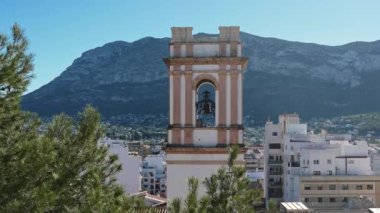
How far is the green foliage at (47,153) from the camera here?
7.27 m

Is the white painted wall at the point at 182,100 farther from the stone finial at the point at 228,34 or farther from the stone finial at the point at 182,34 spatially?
the stone finial at the point at 228,34

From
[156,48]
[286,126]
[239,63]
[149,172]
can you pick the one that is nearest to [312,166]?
[286,126]

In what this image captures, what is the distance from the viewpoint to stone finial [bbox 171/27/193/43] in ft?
48.2

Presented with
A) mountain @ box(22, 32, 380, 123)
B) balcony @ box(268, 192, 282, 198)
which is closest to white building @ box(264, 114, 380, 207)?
balcony @ box(268, 192, 282, 198)

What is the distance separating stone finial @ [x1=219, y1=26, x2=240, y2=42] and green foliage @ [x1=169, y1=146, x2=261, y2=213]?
595 cm

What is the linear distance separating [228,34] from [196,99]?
1.72 metres

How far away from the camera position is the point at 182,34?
1477 centimetres

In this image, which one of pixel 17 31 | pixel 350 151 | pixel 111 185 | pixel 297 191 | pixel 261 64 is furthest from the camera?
pixel 261 64

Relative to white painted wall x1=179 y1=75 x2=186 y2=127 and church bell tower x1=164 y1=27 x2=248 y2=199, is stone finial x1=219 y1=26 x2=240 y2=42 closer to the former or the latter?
church bell tower x1=164 y1=27 x2=248 y2=199

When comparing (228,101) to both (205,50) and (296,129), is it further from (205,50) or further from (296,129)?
(296,129)

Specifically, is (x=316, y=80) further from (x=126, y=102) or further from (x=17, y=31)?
(x=17, y=31)

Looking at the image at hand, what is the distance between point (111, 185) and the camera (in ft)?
28.8

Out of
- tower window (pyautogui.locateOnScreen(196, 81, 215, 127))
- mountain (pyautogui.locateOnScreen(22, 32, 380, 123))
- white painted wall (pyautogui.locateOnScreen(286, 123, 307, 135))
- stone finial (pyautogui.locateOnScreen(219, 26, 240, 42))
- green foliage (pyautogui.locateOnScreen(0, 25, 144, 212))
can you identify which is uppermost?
mountain (pyautogui.locateOnScreen(22, 32, 380, 123))

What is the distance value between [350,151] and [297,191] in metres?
7.16
